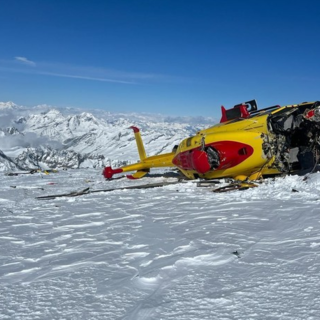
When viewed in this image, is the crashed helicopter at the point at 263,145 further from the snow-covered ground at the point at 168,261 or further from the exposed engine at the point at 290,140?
the snow-covered ground at the point at 168,261

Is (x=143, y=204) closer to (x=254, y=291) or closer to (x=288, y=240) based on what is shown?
(x=288, y=240)

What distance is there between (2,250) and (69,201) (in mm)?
5438

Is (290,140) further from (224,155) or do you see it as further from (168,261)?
(168,261)

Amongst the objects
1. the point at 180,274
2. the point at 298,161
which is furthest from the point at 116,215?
the point at 298,161

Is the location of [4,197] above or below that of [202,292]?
above

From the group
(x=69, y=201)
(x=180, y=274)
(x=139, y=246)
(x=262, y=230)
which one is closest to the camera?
(x=180, y=274)

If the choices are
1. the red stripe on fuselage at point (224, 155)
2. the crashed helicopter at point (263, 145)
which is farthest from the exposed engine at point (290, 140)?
the red stripe on fuselage at point (224, 155)

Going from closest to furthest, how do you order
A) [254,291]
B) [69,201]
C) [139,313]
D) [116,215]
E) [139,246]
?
[139,313], [254,291], [139,246], [116,215], [69,201]

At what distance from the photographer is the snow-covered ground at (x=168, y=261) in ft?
11.1

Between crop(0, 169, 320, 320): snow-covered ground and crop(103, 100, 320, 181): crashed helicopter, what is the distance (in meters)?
3.34

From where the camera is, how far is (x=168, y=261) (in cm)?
481

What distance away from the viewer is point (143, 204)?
10133mm

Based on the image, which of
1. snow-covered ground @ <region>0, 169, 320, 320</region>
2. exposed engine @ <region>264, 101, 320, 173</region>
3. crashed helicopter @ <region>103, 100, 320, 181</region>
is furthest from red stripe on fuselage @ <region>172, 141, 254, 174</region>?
snow-covered ground @ <region>0, 169, 320, 320</region>

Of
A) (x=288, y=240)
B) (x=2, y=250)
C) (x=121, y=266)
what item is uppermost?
(x=2, y=250)
